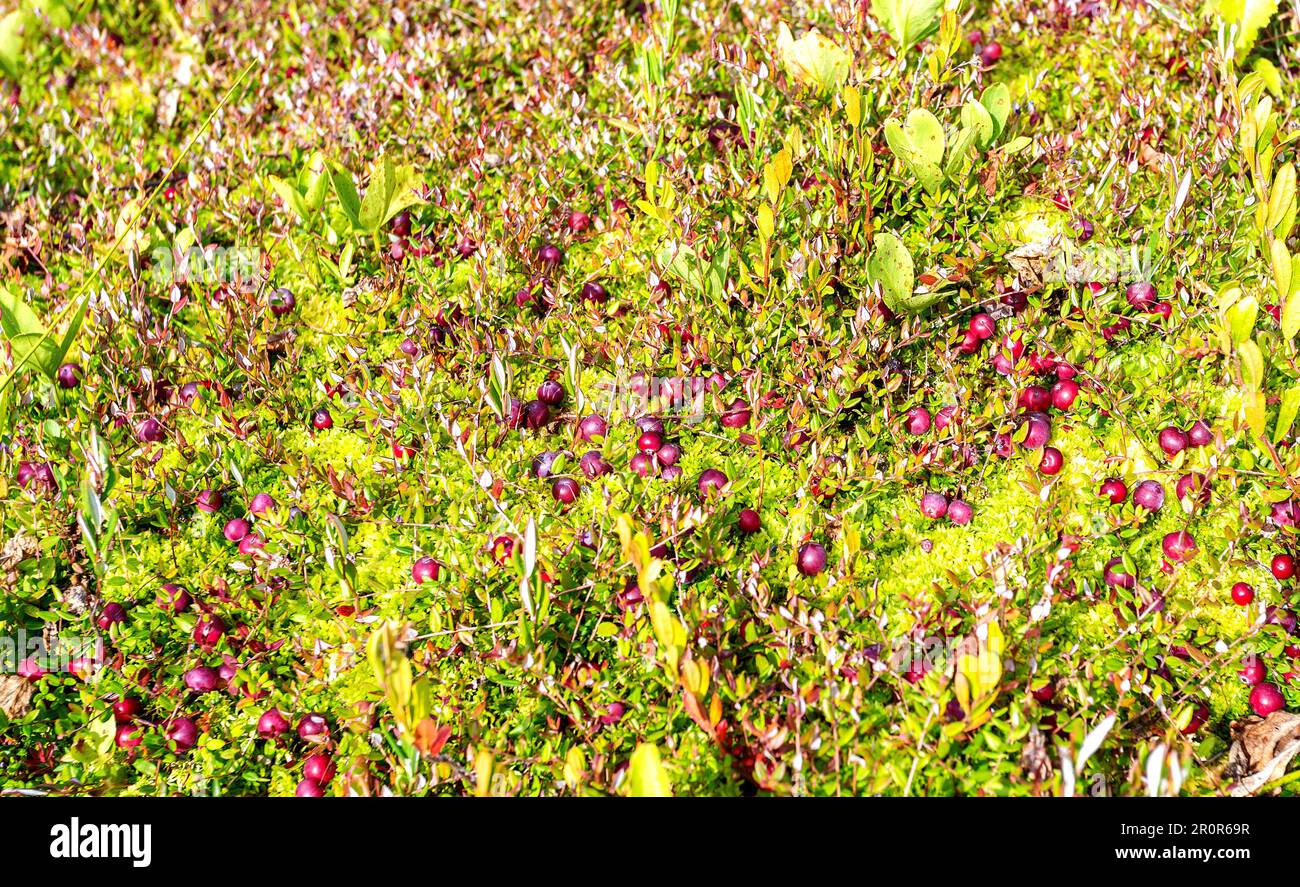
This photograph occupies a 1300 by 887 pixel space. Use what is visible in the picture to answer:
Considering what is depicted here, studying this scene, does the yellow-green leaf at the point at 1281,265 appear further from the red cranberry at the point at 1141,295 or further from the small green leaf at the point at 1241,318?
the red cranberry at the point at 1141,295

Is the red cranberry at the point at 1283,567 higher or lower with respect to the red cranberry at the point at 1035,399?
lower

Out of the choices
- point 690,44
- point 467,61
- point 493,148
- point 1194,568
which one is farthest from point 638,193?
point 1194,568

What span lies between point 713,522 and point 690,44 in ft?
8.96

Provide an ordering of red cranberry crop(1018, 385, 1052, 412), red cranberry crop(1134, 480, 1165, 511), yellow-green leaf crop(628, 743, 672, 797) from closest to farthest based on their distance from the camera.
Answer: yellow-green leaf crop(628, 743, 672, 797)
red cranberry crop(1134, 480, 1165, 511)
red cranberry crop(1018, 385, 1052, 412)

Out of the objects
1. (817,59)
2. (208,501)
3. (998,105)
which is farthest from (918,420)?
(208,501)

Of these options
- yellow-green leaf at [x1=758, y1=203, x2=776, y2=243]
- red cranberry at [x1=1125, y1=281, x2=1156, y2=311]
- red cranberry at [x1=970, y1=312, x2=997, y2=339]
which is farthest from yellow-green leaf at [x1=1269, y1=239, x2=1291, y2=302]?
yellow-green leaf at [x1=758, y1=203, x2=776, y2=243]

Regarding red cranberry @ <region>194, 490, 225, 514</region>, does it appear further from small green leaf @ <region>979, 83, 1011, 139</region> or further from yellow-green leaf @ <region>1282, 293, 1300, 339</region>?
yellow-green leaf @ <region>1282, 293, 1300, 339</region>

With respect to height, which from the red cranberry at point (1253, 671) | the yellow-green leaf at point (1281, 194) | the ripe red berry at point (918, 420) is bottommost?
the red cranberry at point (1253, 671)

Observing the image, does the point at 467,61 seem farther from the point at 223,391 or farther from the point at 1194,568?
the point at 1194,568

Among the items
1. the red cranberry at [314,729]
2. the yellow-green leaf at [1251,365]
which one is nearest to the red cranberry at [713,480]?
the red cranberry at [314,729]

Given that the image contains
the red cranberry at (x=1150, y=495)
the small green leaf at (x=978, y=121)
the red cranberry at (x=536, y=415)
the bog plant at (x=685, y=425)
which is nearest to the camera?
the bog plant at (x=685, y=425)
